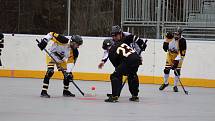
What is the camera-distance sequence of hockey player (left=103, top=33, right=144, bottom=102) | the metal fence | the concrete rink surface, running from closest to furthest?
the concrete rink surface → hockey player (left=103, top=33, right=144, bottom=102) → the metal fence

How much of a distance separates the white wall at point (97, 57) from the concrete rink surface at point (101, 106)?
5.40 ft

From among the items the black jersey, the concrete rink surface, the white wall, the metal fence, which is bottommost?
the concrete rink surface

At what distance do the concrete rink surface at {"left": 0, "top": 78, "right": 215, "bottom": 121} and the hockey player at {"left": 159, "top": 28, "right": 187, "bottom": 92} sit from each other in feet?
1.31

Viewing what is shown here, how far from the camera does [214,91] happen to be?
50.1 ft

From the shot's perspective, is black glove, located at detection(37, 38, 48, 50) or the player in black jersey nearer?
the player in black jersey

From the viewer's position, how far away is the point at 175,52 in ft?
49.0

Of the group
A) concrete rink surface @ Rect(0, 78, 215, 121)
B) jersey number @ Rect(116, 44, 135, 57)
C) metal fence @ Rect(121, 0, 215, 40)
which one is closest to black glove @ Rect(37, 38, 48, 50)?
concrete rink surface @ Rect(0, 78, 215, 121)

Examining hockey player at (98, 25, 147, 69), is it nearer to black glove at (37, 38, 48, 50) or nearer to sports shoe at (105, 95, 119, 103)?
sports shoe at (105, 95, 119, 103)

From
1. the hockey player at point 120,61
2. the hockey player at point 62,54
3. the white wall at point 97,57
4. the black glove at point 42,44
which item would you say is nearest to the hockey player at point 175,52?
the white wall at point 97,57

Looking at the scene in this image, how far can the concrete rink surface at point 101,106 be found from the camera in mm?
9097

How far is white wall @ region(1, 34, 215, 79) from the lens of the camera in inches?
653

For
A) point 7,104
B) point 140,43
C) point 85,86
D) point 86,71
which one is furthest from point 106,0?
point 7,104

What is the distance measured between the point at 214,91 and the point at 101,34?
637cm

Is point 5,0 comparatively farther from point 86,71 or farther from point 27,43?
point 86,71
